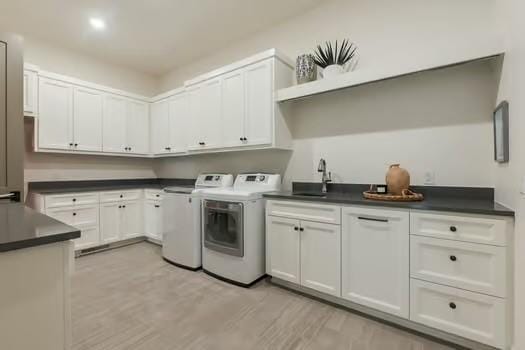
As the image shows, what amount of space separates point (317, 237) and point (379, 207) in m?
0.58

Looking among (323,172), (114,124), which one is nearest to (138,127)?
(114,124)

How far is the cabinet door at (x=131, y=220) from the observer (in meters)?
3.80

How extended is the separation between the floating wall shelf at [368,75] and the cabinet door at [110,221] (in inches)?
113

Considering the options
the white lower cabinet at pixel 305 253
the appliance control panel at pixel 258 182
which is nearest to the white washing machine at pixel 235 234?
the appliance control panel at pixel 258 182

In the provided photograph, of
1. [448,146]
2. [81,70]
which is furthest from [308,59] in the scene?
[81,70]

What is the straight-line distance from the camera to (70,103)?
3.44m

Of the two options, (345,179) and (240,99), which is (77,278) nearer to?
(240,99)

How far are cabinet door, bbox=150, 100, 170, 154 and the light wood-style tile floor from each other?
2.07m

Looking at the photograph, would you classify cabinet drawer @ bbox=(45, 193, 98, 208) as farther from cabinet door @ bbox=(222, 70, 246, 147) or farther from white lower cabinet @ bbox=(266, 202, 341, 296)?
white lower cabinet @ bbox=(266, 202, 341, 296)

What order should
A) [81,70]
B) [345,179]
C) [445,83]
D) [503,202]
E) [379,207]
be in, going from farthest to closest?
1. [81,70]
2. [345,179]
3. [445,83]
4. [379,207]
5. [503,202]

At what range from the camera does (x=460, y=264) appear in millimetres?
1575

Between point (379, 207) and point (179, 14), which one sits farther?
point (179, 14)

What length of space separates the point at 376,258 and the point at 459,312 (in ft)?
1.79

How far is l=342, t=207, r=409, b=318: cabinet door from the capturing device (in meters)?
1.76
